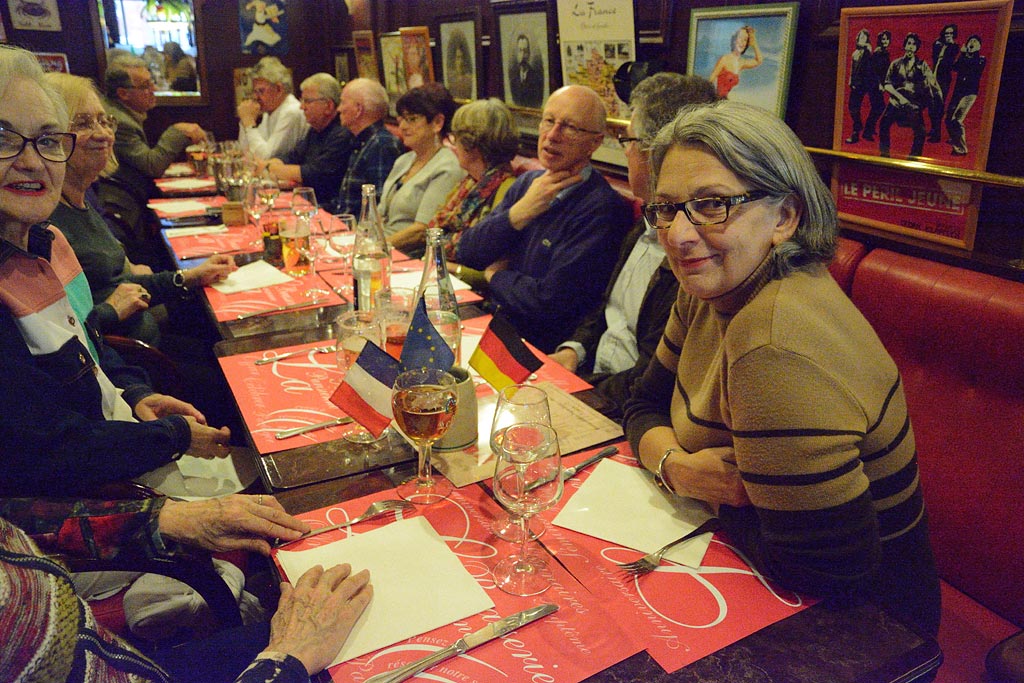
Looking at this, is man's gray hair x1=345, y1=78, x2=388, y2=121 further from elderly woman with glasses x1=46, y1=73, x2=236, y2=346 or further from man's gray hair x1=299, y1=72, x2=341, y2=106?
elderly woman with glasses x1=46, y1=73, x2=236, y2=346

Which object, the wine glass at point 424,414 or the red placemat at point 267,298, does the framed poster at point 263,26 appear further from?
the wine glass at point 424,414

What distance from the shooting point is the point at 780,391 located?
104 centimetres

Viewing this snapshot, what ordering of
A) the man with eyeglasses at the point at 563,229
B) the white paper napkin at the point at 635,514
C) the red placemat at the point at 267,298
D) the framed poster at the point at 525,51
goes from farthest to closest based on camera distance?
the framed poster at the point at 525,51 → the man with eyeglasses at the point at 563,229 → the red placemat at the point at 267,298 → the white paper napkin at the point at 635,514

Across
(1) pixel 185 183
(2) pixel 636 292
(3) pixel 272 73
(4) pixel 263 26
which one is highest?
(4) pixel 263 26

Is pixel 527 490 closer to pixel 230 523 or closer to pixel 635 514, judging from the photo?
pixel 635 514

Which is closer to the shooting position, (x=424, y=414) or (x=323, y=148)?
(x=424, y=414)

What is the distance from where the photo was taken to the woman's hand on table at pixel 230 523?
1152 mm

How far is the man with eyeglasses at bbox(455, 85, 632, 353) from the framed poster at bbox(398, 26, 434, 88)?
2.65 metres

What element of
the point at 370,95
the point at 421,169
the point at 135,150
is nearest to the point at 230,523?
the point at 421,169

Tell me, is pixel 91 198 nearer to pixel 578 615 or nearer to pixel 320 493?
pixel 320 493

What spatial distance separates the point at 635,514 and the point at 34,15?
7524 millimetres

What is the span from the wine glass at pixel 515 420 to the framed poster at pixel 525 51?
2.95 meters

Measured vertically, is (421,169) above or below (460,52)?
below

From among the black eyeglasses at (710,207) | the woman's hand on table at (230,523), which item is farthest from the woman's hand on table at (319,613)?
the black eyeglasses at (710,207)
